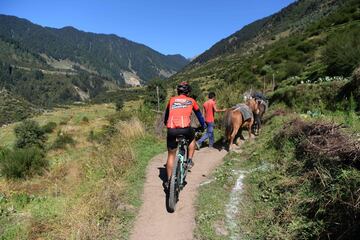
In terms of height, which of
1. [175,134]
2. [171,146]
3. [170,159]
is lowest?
[170,159]

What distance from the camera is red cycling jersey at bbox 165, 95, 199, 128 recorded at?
7.61m

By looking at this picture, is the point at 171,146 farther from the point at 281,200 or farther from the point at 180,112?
the point at 281,200

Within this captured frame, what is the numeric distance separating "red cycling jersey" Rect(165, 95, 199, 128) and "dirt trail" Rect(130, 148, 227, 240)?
145 cm

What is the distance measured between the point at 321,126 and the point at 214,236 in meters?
3.10

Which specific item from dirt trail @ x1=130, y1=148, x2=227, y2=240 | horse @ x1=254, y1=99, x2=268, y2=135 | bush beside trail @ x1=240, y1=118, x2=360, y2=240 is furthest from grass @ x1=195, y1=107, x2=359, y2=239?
horse @ x1=254, y1=99, x2=268, y2=135

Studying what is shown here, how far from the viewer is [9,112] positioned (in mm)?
173750

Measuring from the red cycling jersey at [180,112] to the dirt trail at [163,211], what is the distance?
145 centimetres

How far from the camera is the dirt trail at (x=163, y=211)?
6.48 m

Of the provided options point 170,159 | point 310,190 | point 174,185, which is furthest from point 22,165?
point 310,190

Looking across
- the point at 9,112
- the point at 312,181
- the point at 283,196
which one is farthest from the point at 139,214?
the point at 9,112

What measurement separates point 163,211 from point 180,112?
1785 mm

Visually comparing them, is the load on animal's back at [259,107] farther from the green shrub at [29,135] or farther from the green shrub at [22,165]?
the green shrub at [29,135]

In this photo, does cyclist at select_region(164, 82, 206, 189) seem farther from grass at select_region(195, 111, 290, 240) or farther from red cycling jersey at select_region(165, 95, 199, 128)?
grass at select_region(195, 111, 290, 240)

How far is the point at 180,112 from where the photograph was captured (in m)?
7.65
